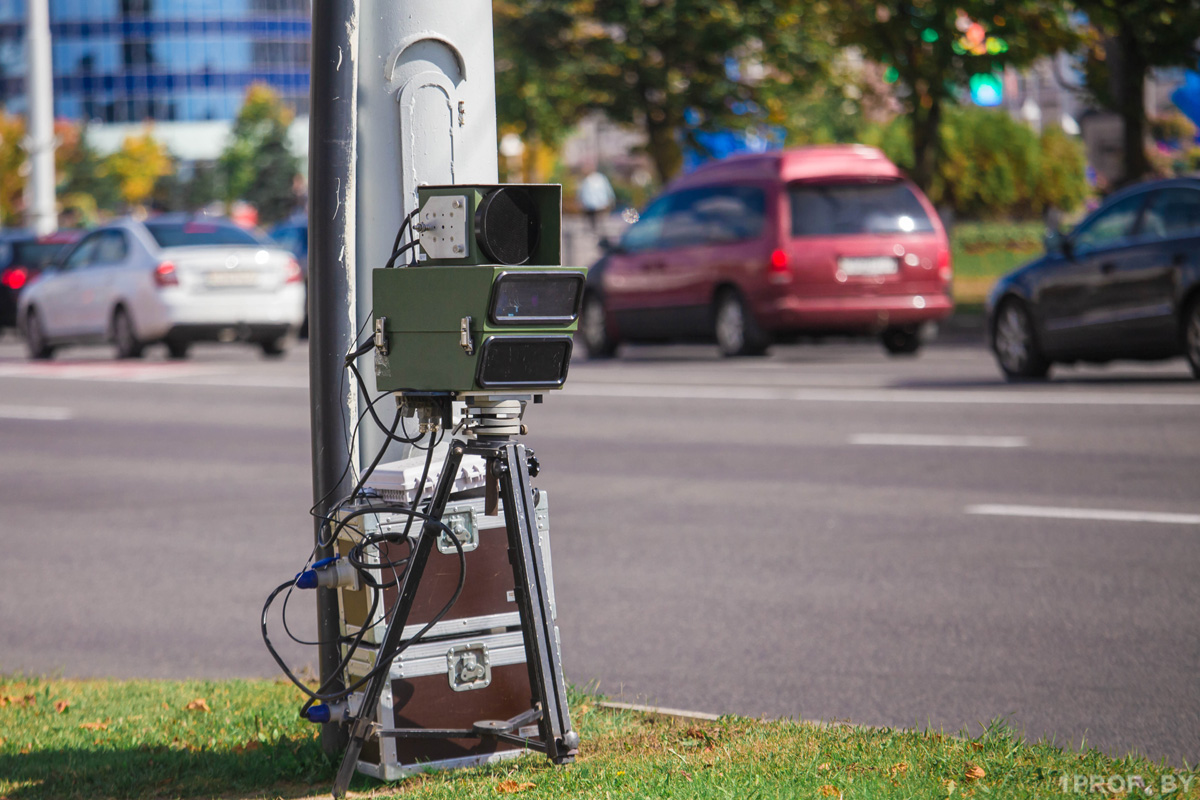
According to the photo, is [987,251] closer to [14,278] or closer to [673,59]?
[673,59]

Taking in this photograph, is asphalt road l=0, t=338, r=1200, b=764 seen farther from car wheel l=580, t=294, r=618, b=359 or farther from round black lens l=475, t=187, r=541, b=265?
car wheel l=580, t=294, r=618, b=359

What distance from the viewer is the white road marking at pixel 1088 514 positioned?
27.9ft

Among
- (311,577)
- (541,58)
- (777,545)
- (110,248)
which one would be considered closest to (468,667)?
(311,577)

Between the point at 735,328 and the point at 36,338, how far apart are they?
30.4ft

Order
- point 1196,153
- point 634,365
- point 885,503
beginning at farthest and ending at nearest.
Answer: point 1196,153
point 634,365
point 885,503

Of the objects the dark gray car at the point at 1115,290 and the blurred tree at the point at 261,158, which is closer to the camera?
the dark gray car at the point at 1115,290

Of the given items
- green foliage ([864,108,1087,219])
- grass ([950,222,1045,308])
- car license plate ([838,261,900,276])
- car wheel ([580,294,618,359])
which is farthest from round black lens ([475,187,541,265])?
green foliage ([864,108,1087,219])

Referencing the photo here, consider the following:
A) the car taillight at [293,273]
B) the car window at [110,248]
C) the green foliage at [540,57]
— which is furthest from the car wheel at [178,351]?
the green foliage at [540,57]

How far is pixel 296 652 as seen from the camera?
657cm

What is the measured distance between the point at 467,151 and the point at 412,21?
0.38 m

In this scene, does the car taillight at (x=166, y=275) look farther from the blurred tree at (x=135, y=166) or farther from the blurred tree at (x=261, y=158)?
the blurred tree at (x=135, y=166)

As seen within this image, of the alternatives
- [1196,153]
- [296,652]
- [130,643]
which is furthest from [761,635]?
[1196,153]

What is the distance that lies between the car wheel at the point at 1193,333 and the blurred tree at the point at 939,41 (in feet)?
33.0

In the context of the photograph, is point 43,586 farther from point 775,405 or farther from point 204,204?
point 204,204
